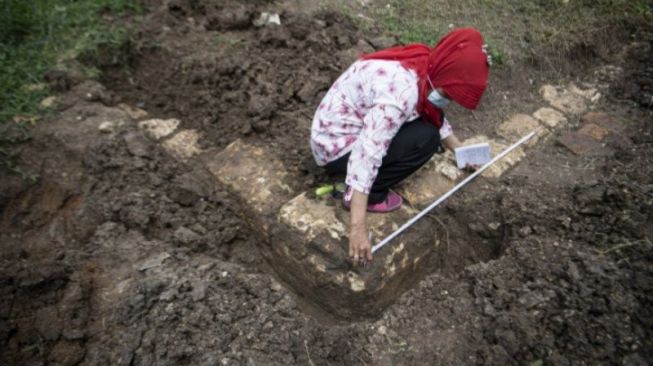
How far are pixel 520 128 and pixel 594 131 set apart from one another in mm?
467

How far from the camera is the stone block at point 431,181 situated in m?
2.62

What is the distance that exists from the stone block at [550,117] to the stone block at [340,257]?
125 cm

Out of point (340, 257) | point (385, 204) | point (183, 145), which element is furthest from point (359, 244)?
point (183, 145)

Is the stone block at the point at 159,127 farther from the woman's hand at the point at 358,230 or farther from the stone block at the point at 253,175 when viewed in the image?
the woman's hand at the point at 358,230

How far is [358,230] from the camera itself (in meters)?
2.13

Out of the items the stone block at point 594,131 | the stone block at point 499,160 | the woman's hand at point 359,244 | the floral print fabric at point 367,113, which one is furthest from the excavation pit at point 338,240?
the stone block at point 594,131

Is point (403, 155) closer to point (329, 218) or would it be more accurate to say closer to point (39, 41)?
point (329, 218)

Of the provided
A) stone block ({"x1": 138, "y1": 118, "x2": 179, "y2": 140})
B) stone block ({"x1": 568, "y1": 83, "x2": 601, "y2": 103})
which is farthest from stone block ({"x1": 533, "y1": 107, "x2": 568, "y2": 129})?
stone block ({"x1": 138, "y1": 118, "x2": 179, "y2": 140})

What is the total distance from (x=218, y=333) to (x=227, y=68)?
6.00 feet

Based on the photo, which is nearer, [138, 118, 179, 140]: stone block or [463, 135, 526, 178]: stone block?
[463, 135, 526, 178]: stone block

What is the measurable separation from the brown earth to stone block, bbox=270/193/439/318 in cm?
10

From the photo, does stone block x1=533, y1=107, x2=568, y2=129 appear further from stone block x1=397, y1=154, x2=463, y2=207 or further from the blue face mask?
the blue face mask

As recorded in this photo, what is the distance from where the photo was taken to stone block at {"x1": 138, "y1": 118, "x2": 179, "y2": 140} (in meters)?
3.02

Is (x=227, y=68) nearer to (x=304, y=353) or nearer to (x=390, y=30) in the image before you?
(x=390, y=30)
